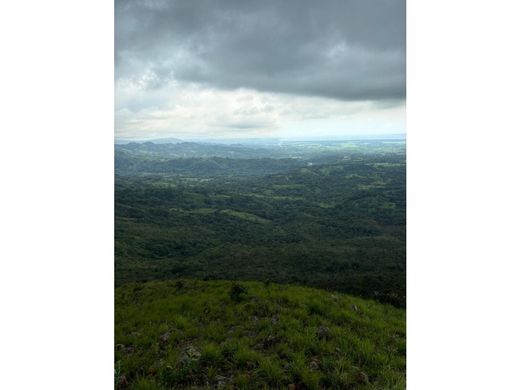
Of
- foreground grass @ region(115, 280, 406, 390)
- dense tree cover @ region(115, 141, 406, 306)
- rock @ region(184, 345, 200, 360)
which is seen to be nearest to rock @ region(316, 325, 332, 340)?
foreground grass @ region(115, 280, 406, 390)

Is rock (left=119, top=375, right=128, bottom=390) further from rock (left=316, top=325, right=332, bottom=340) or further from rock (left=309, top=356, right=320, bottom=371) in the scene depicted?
rock (left=316, top=325, right=332, bottom=340)

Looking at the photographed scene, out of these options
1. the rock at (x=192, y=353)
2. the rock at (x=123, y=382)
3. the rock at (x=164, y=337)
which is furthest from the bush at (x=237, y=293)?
the rock at (x=123, y=382)

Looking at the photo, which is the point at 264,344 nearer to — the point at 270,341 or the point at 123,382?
the point at 270,341
